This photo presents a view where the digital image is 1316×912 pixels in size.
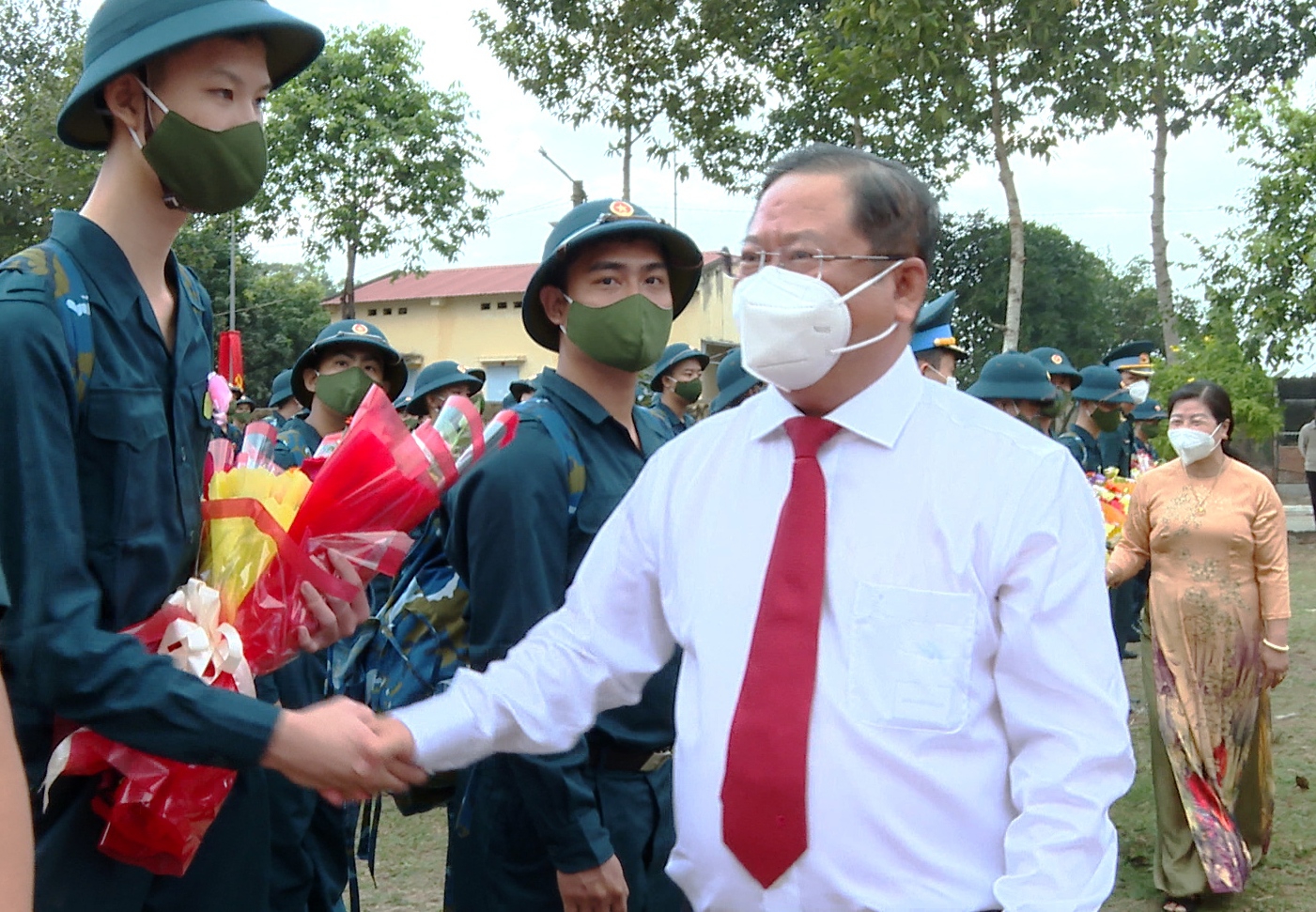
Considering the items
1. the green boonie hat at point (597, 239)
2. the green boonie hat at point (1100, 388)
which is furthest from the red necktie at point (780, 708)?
the green boonie hat at point (1100, 388)

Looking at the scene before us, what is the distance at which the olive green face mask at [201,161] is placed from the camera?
236 cm

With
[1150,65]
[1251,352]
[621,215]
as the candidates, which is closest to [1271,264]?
[1251,352]

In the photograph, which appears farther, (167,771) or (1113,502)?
(1113,502)

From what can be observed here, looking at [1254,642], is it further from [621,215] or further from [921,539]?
[921,539]

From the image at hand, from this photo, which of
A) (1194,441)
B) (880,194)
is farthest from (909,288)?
(1194,441)

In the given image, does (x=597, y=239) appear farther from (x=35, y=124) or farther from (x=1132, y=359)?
(x=35, y=124)

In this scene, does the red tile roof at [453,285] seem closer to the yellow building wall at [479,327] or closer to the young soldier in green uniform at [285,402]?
the yellow building wall at [479,327]

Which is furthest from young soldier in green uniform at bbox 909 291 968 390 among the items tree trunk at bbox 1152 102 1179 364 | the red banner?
tree trunk at bbox 1152 102 1179 364

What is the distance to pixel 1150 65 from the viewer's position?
16344mm

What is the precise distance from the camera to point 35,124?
27422 mm

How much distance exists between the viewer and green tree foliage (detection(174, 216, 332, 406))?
1535 inches

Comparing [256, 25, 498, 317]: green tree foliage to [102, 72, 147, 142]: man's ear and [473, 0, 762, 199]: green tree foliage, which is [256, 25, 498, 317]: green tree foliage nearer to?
[473, 0, 762, 199]: green tree foliage

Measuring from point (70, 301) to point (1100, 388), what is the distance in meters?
9.22

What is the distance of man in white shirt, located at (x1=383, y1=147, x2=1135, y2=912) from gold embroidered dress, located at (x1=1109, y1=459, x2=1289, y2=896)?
4441 mm
